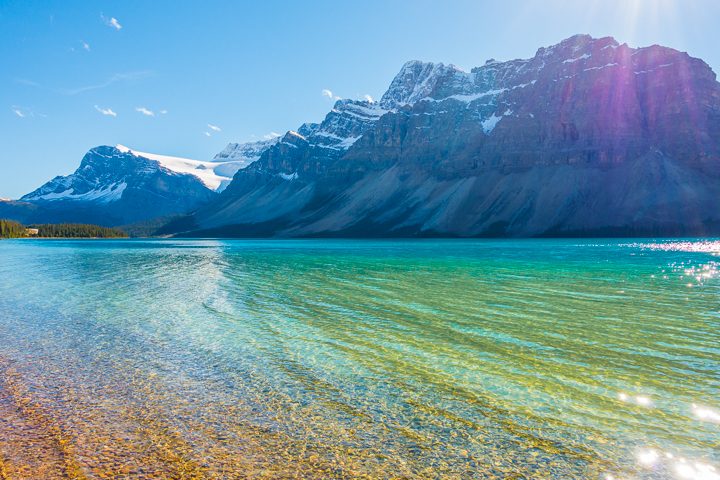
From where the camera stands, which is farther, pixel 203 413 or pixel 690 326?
pixel 690 326

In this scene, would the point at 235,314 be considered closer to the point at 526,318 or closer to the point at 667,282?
the point at 526,318

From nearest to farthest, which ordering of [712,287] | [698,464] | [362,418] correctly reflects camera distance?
A: [698,464]
[362,418]
[712,287]

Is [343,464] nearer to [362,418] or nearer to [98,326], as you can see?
[362,418]

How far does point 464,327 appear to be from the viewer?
2450 cm

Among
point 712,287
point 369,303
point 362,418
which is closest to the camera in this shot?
point 362,418

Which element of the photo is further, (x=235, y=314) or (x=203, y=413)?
(x=235, y=314)

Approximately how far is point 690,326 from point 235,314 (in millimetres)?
24719

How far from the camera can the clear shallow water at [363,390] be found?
413 inches

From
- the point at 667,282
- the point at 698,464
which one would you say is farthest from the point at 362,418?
the point at 667,282

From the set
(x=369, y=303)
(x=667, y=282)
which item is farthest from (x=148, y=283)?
(x=667, y=282)

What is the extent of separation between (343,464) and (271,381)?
241 inches

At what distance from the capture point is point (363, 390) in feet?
48.9

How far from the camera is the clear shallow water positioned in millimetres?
10484

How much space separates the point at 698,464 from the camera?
1024 cm
